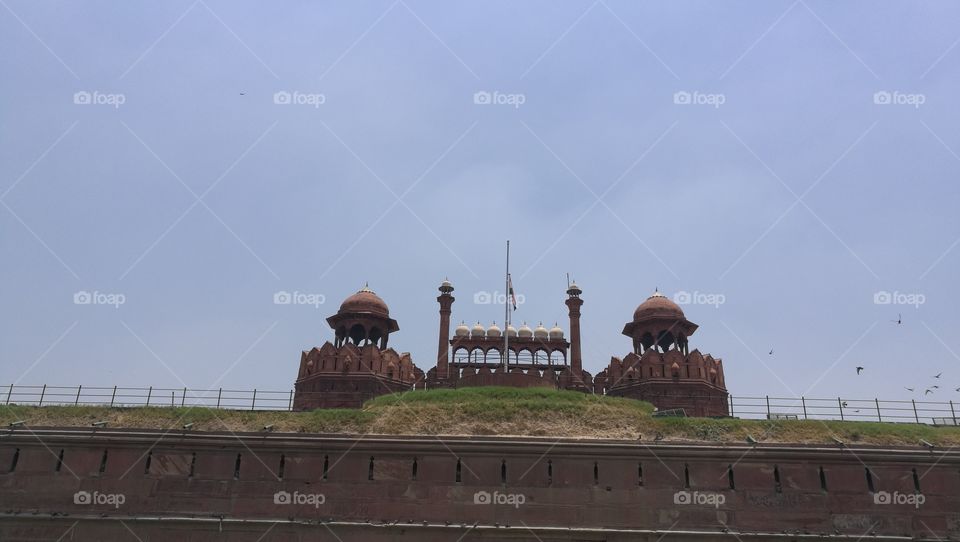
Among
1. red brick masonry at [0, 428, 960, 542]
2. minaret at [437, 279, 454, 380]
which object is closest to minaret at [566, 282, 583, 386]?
minaret at [437, 279, 454, 380]

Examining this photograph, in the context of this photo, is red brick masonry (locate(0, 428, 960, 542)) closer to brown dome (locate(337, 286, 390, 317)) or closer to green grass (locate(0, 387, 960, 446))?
green grass (locate(0, 387, 960, 446))

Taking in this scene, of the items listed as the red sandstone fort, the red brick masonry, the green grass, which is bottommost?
the red brick masonry

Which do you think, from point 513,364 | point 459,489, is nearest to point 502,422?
point 459,489

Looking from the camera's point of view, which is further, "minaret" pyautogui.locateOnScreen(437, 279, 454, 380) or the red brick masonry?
"minaret" pyautogui.locateOnScreen(437, 279, 454, 380)

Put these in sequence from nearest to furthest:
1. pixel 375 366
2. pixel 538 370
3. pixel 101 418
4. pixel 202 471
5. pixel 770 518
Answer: pixel 770 518
pixel 202 471
pixel 101 418
pixel 375 366
pixel 538 370

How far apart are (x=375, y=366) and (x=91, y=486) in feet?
54.9

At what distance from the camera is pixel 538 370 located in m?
40.5

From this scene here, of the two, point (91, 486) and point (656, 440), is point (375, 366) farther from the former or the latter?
point (656, 440)

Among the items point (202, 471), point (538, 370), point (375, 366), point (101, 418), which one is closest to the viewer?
point (202, 471)

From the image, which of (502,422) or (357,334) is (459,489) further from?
(357,334)

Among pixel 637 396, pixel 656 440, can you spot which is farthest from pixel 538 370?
pixel 656 440

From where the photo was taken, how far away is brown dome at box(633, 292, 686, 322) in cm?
3991

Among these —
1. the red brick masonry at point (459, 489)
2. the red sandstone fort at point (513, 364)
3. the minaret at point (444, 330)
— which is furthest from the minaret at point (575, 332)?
the red brick masonry at point (459, 489)

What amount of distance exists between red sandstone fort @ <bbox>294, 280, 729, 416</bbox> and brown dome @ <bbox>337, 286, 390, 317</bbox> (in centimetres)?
6
